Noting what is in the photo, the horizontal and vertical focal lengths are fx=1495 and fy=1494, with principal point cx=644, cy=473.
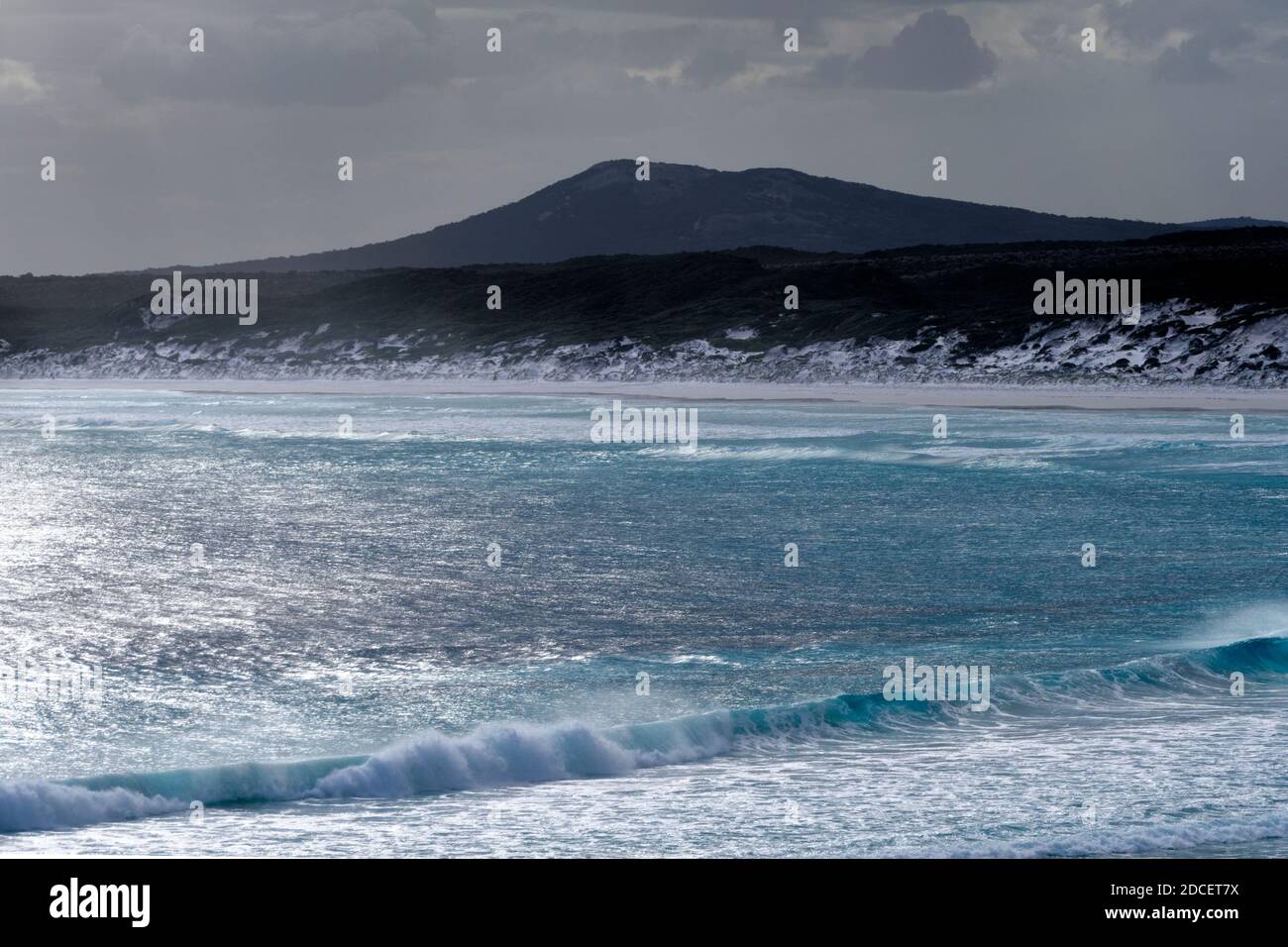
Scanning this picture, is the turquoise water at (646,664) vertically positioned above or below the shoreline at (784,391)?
below

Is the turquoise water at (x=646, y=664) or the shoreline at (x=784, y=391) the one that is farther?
the shoreline at (x=784, y=391)

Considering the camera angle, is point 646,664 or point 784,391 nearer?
point 646,664

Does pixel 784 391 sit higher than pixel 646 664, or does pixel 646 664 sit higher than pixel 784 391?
pixel 784 391
